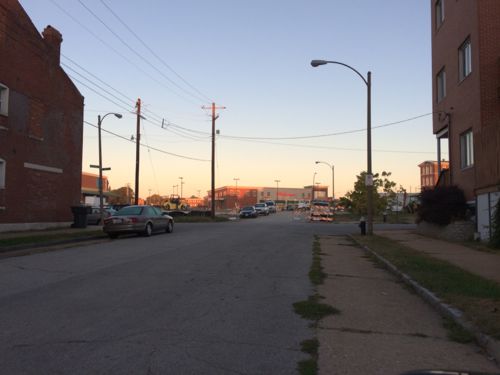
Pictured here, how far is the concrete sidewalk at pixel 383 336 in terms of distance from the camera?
16.3 feet

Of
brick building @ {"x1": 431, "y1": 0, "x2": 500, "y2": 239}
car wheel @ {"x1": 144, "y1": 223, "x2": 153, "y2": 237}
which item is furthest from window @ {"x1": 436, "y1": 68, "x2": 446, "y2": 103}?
car wheel @ {"x1": 144, "y1": 223, "x2": 153, "y2": 237}

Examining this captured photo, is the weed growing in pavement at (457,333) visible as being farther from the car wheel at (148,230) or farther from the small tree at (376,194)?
the small tree at (376,194)

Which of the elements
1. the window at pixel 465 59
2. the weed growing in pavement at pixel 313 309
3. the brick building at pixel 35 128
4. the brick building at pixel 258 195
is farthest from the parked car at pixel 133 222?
the brick building at pixel 258 195

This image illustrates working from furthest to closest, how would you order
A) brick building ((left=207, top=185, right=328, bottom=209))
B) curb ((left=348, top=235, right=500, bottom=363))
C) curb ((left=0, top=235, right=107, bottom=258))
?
brick building ((left=207, top=185, right=328, bottom=209)), curb ((left=0, top=235, right=107, bottom=258)), curb ((left=348, top=235, right=500, bottom=363))

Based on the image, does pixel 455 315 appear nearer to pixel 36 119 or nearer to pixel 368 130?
pixel 368 130

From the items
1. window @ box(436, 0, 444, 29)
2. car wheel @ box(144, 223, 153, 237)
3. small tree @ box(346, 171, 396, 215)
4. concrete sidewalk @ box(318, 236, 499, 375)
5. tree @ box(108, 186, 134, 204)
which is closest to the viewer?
concrete sidewalk @ box(318, 236, 499, 375)

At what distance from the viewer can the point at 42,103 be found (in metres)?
26.5

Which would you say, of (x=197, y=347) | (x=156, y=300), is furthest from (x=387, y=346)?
(x=156, y=300)

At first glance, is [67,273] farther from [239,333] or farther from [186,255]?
[239,333]

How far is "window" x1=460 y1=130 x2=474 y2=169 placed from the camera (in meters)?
20.5

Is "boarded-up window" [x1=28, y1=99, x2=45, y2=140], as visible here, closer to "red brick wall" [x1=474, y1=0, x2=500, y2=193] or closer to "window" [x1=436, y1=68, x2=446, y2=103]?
"window" [x1=436, y1=68, x2=446, y2=103]

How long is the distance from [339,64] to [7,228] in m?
17.0

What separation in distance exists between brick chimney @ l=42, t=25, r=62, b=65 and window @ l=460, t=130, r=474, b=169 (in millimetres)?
21339

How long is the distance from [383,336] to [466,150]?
1718cm
